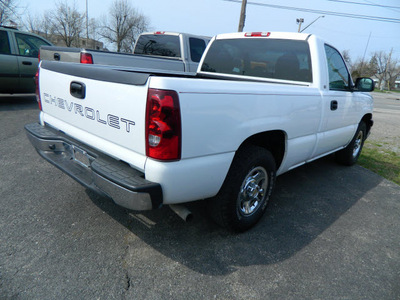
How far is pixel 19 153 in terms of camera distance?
4.31m

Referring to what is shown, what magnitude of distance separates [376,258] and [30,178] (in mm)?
3854

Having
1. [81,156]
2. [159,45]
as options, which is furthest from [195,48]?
[81,156]

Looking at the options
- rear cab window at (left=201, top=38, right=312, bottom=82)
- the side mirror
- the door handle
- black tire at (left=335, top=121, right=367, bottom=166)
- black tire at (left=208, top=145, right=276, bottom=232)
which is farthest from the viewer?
black tire at (left=335, top=121, right=367, bottom=166)

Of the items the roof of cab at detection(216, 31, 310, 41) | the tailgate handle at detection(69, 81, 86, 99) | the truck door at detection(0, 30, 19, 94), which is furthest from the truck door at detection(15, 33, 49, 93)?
the tailgate handle at detection(69, 81, 86, 99)

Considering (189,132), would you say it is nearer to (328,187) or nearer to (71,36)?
(328,187)

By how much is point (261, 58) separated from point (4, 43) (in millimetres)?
6916

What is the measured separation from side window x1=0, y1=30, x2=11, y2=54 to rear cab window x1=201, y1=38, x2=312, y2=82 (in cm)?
596

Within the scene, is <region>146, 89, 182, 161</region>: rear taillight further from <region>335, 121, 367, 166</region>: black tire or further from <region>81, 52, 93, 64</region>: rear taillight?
<region>81, 52, 93, 64</region>: rear taillight

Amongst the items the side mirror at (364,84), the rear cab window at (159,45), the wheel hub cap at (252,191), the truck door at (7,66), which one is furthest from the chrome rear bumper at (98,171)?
the truck door at (7,66)

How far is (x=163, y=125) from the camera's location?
1802mm

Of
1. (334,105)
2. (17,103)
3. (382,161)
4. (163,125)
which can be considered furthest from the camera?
(17,103)

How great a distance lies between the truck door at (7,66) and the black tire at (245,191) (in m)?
7.20

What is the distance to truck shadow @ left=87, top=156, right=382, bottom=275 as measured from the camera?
2.35m

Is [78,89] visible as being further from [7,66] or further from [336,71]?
[7,66]
